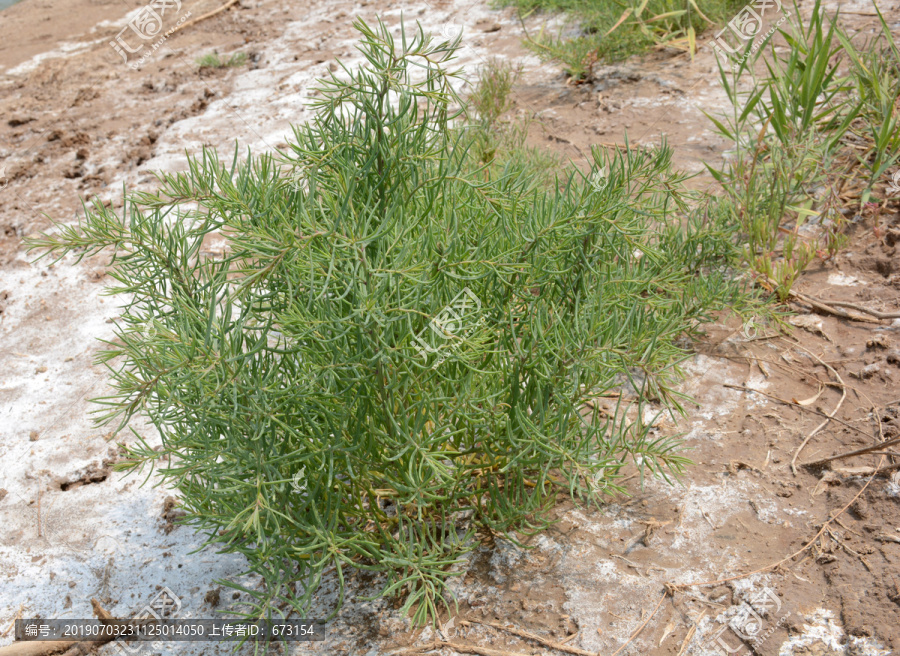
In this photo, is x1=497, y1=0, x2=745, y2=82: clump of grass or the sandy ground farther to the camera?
x1=497, y1=0, x2=745, y2=82: clump of grass

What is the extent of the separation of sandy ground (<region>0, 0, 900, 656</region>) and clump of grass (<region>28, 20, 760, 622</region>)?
0.19 metres

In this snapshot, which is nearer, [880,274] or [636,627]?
[636,627]

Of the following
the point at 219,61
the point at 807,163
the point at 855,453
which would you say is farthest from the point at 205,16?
the point at 855,453

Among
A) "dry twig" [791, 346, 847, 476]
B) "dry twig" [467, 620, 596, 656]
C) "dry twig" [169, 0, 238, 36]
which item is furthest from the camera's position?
"dry twig" [169, 0, 238, 36]

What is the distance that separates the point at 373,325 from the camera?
128 cm

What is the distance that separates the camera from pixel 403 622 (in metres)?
1.72

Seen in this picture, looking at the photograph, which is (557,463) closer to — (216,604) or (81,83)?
(216,604)

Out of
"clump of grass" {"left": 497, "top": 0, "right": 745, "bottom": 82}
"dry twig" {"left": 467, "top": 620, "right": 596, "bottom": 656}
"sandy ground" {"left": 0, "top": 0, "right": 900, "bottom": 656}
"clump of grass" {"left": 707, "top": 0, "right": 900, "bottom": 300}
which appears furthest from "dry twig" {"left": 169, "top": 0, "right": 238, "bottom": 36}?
"dry twig" {"left": 467, "top": 620, "right": 596, "bottom": 656}

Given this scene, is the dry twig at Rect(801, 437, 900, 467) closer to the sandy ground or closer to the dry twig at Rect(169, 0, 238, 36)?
the sandy ground

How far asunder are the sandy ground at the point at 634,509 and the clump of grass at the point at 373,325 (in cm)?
19

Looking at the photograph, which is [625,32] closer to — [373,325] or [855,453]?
[855,453]

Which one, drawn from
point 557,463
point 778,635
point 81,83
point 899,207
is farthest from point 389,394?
point 81,83

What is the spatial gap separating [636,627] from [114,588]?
144 centimetres

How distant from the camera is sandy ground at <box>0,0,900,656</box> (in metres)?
1.65
